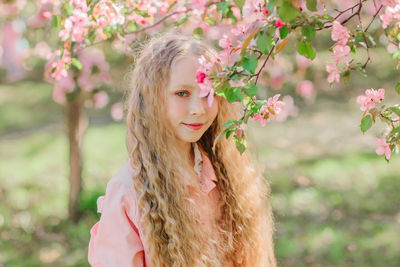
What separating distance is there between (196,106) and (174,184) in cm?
26

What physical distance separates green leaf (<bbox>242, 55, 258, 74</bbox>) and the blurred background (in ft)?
4.06

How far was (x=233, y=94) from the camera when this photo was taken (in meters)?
1.24

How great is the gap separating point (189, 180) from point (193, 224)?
14cm

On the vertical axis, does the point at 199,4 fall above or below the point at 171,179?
above

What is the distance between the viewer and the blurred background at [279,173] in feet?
12.5

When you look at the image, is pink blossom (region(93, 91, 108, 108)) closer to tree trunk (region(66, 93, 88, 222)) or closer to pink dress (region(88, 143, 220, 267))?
tree trunk (region(66, 93, 88, 222))

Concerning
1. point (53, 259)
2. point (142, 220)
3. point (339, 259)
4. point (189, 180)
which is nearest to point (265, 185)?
point (189, 180)

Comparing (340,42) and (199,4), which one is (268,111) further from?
(199,4)

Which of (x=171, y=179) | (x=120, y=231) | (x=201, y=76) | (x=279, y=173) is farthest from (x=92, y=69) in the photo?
(x=201, y=76)

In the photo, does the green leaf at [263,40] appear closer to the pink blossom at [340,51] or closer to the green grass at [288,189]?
the pink blossom at [340,51]

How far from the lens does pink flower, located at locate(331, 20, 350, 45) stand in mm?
1535

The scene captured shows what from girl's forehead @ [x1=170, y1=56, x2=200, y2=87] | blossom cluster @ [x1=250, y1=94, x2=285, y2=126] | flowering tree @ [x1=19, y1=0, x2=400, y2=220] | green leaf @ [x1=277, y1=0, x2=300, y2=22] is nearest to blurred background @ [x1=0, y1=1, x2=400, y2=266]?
flowering tree @ [x1=19, y1=0, x2=400, y2=220]

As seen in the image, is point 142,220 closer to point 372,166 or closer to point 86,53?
point 86,53

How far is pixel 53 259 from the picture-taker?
148 inches
